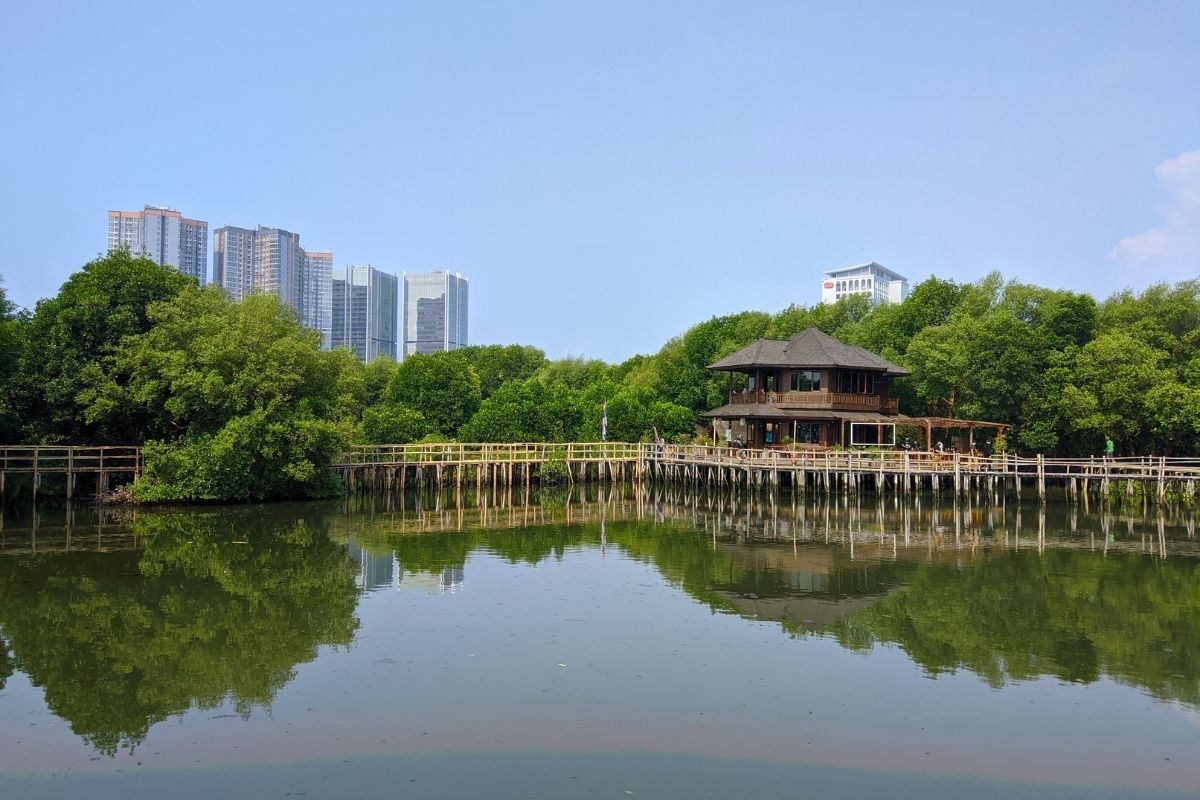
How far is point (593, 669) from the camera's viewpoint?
12.0 meters

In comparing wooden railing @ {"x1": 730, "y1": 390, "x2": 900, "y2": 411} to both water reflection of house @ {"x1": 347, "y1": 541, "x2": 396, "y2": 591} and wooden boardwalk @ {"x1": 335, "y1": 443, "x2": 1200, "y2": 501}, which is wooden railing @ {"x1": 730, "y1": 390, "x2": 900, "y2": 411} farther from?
water reflection of house @ {"x1": 347, "y1": 541, "x2": 396, "y2": 591}

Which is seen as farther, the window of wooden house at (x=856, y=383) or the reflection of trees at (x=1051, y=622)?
the window of wooden house at (x=856, y=383)

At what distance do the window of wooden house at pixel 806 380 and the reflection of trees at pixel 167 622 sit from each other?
75.8ft

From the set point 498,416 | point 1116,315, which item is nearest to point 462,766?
point 498,416

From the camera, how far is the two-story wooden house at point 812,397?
37.9 metres

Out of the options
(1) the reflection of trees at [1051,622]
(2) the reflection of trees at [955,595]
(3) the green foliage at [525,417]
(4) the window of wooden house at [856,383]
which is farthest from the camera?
(3) the green foliage at [525,417]

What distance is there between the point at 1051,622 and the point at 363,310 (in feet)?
382

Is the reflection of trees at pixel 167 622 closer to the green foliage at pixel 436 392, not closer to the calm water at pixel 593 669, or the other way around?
the calm water at pixel 593 669

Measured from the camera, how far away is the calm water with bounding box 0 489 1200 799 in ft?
28.9

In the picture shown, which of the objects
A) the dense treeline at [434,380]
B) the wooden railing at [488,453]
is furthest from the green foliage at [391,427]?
the wooden railing at [488,453]

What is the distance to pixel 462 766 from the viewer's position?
8883 mm

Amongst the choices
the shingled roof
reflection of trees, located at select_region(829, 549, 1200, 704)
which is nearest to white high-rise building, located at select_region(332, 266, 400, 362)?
the shingled roof

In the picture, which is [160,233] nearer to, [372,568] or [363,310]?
[363,310]

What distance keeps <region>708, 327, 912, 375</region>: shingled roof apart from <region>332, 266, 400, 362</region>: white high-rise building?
83956 mm
